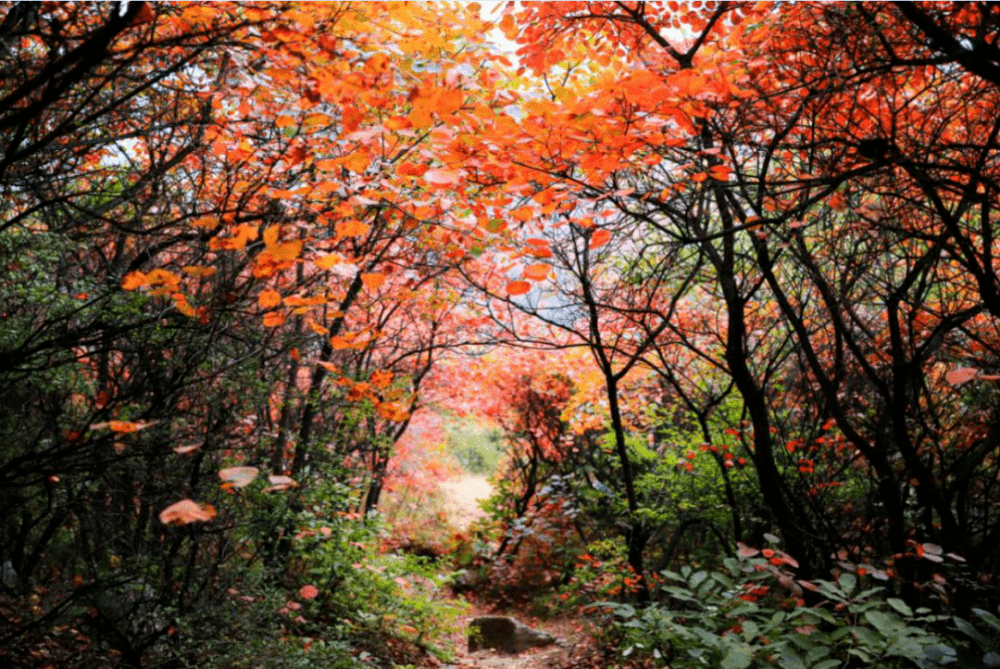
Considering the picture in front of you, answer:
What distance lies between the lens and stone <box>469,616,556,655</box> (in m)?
9.30

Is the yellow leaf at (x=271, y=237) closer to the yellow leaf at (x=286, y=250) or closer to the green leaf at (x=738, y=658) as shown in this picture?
the yellow leaf at (x=286, y=250)

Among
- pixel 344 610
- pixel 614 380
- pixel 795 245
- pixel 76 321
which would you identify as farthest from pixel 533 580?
pixel 76 321

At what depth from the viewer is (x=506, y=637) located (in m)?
9.55

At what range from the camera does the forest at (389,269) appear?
343 centimetres

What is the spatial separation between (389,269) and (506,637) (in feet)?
20.2

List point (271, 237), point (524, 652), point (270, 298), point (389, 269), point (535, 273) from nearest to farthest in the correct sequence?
1. point (271, 237)
2. point (270, 298)
3. point (535, 273)
4. point (389, 269)
5. point (524, 652)

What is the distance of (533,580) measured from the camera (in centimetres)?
1248

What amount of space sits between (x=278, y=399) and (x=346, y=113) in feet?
10.1

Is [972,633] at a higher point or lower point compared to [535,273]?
lower

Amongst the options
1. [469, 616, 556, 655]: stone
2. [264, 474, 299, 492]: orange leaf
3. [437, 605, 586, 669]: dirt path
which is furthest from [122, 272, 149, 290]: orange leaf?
[469, 616, 556, 655]: stone

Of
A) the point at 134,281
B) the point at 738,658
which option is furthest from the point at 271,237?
the point at 738,658

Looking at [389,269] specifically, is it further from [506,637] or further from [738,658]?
[506,637]

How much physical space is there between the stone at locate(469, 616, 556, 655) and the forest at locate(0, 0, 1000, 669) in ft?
6.73

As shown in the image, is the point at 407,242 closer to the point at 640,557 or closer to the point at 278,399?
the point at 278,399
